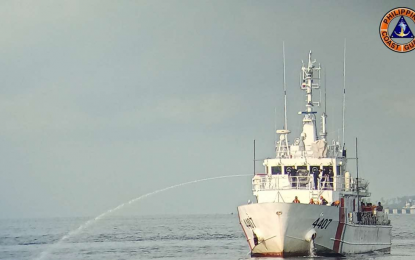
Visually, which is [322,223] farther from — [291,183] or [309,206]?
[291,183]

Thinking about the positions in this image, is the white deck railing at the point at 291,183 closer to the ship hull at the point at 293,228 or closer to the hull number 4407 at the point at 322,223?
the ship hull at the point at 293,228

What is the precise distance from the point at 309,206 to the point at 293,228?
179 centimetres

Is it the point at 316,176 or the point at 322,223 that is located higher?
the point at 316,176

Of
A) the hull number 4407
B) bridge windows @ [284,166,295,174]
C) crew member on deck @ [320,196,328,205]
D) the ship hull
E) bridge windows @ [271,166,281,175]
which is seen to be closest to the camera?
the ship hull

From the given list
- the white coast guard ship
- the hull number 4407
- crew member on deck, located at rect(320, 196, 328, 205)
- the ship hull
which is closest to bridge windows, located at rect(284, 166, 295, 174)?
the white coast guard ship

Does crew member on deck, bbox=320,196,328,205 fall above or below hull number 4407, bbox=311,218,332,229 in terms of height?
above

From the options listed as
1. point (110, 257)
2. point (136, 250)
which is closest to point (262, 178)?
point (110, 257)

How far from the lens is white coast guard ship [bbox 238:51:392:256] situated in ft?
180

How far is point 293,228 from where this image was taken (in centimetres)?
5475

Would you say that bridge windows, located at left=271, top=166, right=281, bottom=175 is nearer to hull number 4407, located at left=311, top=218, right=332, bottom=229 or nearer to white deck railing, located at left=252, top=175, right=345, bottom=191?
white deck railing, located at left=252, top=175, right=345, bottom=191

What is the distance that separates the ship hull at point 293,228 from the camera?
5438 cm

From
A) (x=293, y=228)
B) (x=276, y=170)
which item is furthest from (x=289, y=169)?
(x=293, y=228)

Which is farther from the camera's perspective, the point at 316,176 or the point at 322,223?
the point at 316,176

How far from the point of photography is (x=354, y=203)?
6494cm
